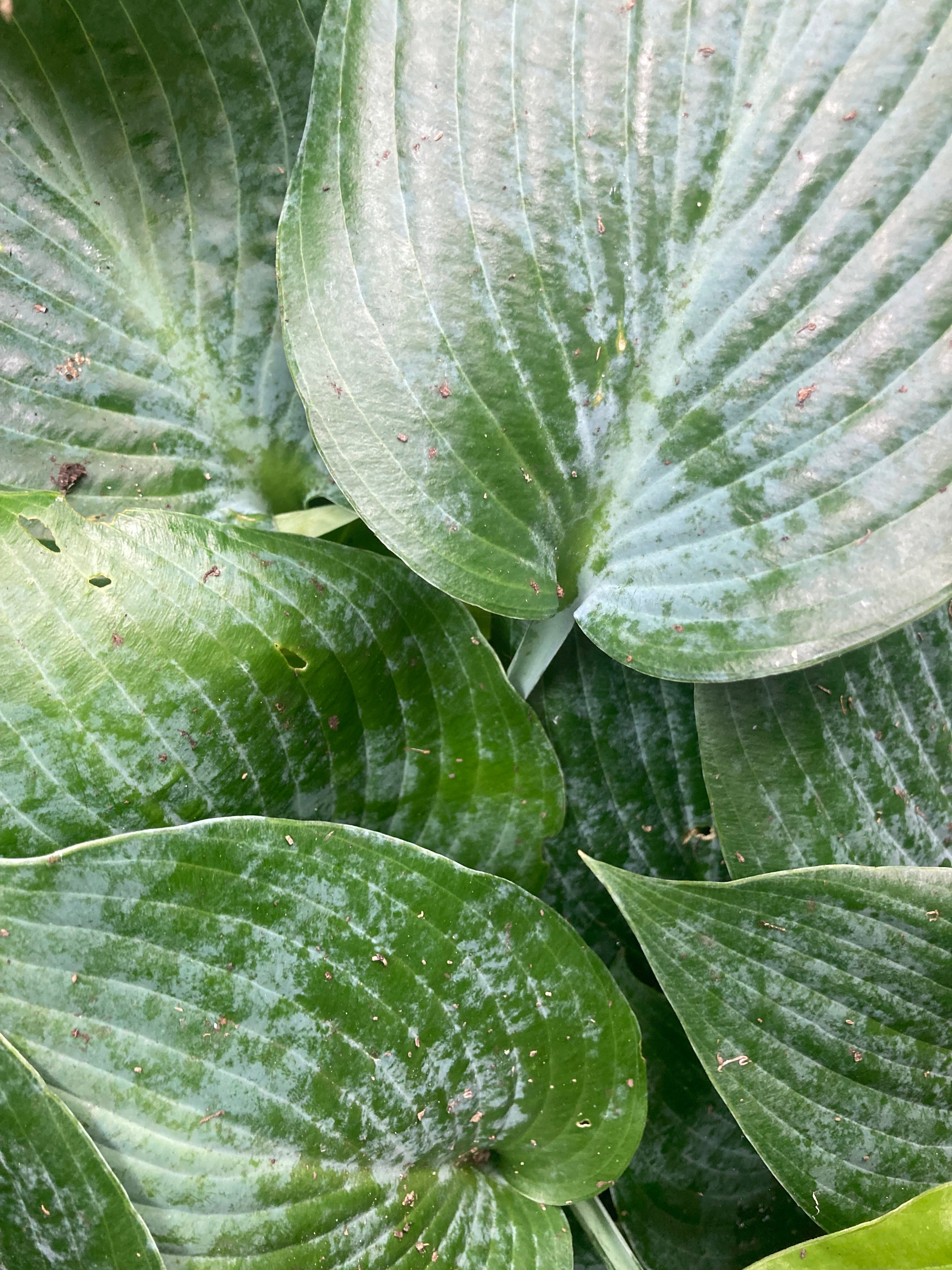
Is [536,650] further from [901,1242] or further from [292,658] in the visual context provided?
[901,1242]

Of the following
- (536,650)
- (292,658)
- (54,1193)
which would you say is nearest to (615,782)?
(536,650)

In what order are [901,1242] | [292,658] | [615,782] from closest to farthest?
1. [901,1242]
2. [292,658]
3. [615,782]

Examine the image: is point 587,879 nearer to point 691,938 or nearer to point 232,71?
point 691,938

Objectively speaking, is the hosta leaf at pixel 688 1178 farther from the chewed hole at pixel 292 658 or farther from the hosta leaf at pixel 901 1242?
the chewed hole at pixel 292 658

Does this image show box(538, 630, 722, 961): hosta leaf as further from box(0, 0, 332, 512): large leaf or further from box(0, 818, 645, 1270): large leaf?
box(0, 0, 332, 512): large leaf

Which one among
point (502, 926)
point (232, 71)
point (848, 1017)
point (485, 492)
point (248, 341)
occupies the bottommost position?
point (848, 1017)

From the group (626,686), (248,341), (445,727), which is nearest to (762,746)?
(626,686)

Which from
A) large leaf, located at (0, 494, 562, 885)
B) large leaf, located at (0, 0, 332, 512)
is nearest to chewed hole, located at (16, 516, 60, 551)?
large leaf, located at (0, 494, 562, 885)
